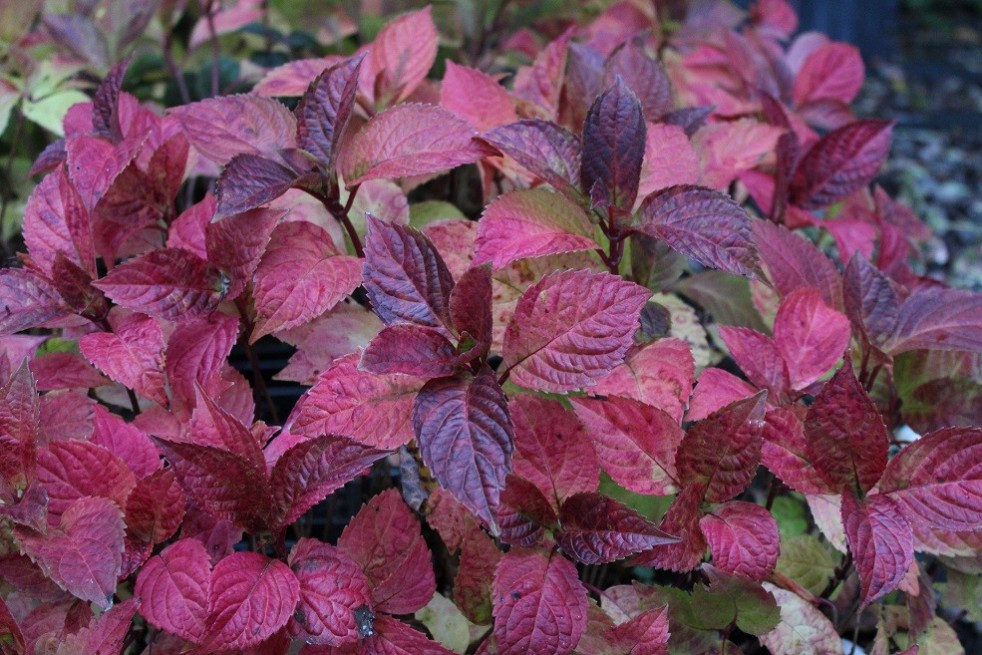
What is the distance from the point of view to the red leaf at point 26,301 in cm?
72

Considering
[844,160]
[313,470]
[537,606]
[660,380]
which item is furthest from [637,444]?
[844,160]

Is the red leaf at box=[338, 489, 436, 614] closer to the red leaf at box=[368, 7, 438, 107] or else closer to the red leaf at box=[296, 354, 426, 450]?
the red leaf at box=[296, 354, 426, 450]

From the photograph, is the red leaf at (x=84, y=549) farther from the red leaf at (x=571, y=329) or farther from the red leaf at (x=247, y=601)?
the red leaf at (x=571, y=329)

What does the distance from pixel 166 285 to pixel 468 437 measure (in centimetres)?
A: 32

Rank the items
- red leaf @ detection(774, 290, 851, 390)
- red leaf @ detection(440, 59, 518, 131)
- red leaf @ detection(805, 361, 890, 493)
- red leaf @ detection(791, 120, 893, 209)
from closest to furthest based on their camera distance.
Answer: red leaf @ detection(805, 361, 890, 493)
red leaf @ detection(774, 290, 851, 390)
red leaf @ detection(440, 59, 518, 131)
red leaf @ detection(791, 120, 893, 209)

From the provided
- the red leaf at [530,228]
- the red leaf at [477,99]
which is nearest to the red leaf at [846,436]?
the red leaf at [530,228]

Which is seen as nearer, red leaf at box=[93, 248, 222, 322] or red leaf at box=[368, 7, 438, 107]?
red leaf at box=[93, 248, 222, 322]

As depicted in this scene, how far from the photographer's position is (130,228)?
0.84 m

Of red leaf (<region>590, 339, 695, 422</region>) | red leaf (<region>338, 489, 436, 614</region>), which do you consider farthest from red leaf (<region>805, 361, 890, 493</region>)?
red leaf (<region>338, 489, 436, 614</region>)

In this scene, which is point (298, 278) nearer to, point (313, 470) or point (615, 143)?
point (313, 470)

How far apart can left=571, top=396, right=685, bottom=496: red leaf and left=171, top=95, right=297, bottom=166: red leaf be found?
38cm

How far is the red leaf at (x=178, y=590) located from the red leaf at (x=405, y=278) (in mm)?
231

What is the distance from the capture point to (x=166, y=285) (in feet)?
2.40

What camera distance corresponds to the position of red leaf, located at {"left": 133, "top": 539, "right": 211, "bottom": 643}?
0.61 m
